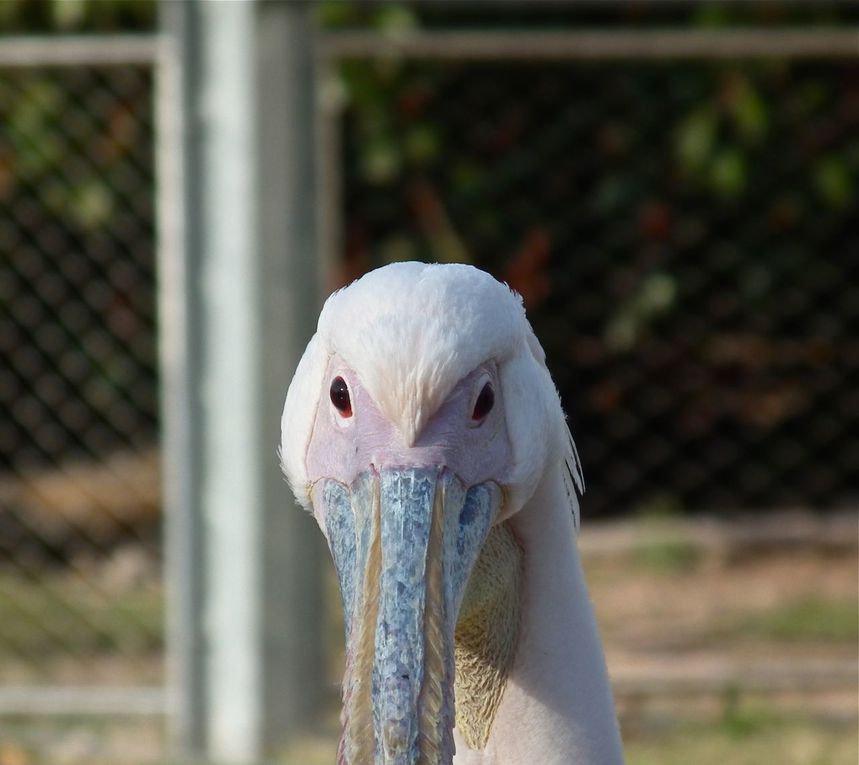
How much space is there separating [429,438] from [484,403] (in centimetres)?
9

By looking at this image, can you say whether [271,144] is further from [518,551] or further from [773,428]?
[773,428]

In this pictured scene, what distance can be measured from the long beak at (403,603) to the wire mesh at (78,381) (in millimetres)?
Result: 4060

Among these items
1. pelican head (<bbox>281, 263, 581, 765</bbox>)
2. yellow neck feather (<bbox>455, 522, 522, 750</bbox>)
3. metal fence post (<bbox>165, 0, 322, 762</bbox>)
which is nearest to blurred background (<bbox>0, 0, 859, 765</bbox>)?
metal fence post (<bbox>165, 0, 322, 762</bbox>)

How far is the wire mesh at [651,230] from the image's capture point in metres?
6.44

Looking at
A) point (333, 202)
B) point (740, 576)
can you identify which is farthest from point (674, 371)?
point (333, 202)

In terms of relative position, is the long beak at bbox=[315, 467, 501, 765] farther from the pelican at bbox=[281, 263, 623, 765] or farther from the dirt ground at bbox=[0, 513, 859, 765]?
the dirt ground at bbox=[0, 513, 859, 765]

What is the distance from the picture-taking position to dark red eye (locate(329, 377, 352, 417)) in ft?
6.52

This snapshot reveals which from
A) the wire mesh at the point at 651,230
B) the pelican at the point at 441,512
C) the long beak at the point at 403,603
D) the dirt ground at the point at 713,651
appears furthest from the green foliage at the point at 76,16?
the long beak at the point at 403,603

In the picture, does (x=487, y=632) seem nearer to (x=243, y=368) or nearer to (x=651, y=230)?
(x=243, y=368)

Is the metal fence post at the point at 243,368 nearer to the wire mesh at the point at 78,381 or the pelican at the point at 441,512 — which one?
the wire mesh at the point at 78,381

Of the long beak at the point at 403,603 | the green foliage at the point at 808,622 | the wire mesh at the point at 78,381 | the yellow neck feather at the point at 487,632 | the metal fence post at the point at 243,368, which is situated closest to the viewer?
the long beak at the point at 403,603

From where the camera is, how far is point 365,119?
21.6 ft

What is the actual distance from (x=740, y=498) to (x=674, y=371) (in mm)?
691

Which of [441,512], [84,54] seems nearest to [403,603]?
[441,512]
